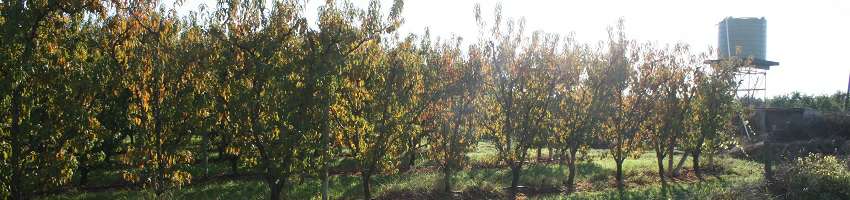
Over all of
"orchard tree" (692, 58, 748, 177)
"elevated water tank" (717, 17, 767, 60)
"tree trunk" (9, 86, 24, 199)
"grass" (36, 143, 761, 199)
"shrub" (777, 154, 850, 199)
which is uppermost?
"elevated water tank" (717, 17, 767, 60)

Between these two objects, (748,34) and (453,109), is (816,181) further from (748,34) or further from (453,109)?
(748,34)

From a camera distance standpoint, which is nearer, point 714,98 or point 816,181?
point 816,181

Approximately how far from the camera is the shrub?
51.9ft

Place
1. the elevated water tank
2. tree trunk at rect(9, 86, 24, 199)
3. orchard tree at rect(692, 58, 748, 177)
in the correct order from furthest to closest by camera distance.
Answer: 1. the elevated water tank
2. orchard tree at rect(692, 58, 748, 177)
3. tree trunk at rect(9, 86, 24, 199)

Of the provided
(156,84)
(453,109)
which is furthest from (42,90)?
(453,109)

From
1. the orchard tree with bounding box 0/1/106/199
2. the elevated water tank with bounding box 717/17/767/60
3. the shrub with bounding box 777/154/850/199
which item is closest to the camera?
the orchard tree with bounding box 0/1/106/199

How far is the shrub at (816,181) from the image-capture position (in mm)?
15812

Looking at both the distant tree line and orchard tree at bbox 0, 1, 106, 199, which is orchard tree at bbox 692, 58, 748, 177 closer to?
the distant tree line

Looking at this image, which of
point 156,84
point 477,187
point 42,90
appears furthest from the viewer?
point 477,187

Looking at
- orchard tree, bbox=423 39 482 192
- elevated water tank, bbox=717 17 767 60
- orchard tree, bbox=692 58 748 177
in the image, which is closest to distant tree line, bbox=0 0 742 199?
orchard tree, bbox=423 39 482 192

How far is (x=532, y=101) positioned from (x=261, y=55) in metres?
10.9

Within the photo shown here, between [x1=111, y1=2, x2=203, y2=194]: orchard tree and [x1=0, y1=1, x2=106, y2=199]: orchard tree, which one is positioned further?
[x1=111, y1=2, x2=203, y2=194]: orchard tree

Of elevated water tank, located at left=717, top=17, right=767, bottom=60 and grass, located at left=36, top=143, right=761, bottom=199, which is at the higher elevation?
elevated water tank, located at left=717, top=17, right=767, bottom=60

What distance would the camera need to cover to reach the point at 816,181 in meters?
15.9
